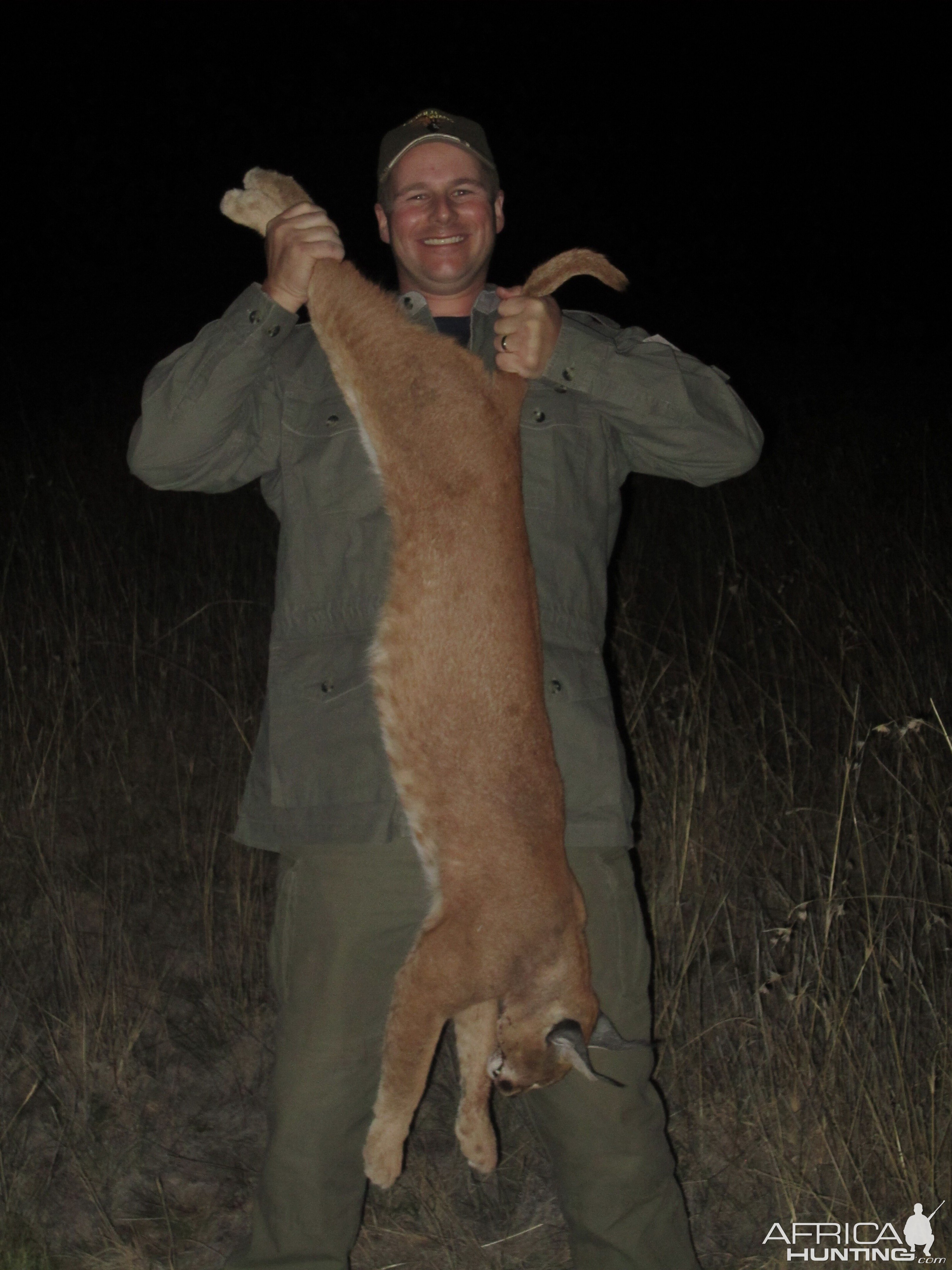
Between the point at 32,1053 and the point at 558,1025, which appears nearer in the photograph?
the point at 558,1025

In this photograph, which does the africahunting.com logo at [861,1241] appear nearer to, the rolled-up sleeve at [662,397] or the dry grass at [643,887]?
the dry grass at [643,887]

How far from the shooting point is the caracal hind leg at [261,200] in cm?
265

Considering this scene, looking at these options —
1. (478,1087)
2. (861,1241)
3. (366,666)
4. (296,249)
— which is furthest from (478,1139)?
(296,249)

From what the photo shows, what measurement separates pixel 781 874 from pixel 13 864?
2.68 m

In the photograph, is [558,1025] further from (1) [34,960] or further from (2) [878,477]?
(2) [878,477]

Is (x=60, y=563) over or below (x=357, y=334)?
below

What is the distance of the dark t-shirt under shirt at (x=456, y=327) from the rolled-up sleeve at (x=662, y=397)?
28 centimetres

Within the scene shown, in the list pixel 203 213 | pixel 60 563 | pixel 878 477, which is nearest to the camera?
pixel 60 563

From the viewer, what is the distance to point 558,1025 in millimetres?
2510

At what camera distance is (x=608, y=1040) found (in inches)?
98.5

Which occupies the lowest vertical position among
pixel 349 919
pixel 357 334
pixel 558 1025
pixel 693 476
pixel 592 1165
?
pixel 592 1165

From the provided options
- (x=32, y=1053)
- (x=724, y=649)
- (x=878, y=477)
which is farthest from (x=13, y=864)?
(x=878, y=477)

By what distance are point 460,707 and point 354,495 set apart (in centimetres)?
54

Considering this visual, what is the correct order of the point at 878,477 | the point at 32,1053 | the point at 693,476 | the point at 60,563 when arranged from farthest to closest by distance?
1. the point at 878,477
2. the point at 60,563
3. the point at 32,1053
4. the point at 693,476
